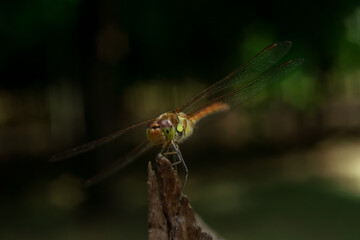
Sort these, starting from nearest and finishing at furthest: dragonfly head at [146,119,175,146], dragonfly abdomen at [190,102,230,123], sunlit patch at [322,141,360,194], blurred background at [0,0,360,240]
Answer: dragonfly head at [146,119,175,146] → dragonfly abdomen at [190,102,230,123] → blurred background at [0,0,360,240] → sunlit patch at [322,141,360,194]

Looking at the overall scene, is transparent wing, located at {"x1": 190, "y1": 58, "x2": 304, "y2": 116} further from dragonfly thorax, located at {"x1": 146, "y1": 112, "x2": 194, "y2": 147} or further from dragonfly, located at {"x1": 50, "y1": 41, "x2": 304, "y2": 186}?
dragonfly thorax, located at {"x1": 146, "y1": 112, "x2": 194, "y2": 147}

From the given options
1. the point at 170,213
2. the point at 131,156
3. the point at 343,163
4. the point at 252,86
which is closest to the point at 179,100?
the point at 343,163

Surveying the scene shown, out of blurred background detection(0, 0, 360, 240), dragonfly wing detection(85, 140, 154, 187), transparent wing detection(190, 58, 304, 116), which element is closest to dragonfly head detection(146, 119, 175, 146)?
dragonfly wing detection(85, 140, 154, 187)

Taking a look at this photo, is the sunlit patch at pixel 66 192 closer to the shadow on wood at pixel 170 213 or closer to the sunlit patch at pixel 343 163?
the sunlit patch at pixel 343 163

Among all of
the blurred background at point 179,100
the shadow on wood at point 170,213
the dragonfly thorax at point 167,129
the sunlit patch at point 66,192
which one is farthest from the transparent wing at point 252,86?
the sunlit patch at point 66,192

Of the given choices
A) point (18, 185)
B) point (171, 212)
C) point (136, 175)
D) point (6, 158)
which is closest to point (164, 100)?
point (136, 175)

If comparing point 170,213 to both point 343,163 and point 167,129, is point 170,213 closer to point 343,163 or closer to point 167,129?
point 167,129

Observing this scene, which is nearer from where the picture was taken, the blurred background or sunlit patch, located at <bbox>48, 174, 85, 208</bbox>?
the blurred background
